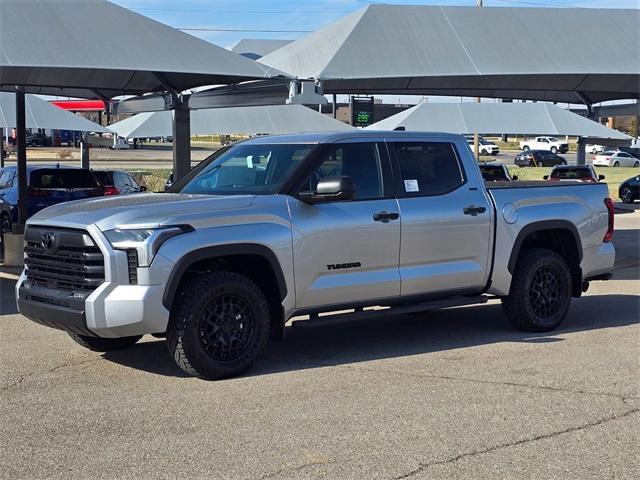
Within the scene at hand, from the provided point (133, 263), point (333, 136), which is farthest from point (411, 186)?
point (133, 263)

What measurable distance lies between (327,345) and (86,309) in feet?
8.53

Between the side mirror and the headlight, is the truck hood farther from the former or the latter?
the side mirror

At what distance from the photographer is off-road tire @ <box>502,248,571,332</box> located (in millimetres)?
8852

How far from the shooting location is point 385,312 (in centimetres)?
788

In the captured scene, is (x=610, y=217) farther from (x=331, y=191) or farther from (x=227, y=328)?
(x=227, y=328)

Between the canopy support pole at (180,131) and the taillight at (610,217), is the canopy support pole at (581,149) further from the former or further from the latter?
the taillight at (610,217)

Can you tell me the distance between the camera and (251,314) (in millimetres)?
7055

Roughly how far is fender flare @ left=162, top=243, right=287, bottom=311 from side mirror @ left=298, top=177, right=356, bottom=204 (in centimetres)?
62

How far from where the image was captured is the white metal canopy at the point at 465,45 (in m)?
12.9

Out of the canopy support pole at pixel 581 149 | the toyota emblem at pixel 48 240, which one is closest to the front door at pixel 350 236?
the toyota emblem at pixel 48 240

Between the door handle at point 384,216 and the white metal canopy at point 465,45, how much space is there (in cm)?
511

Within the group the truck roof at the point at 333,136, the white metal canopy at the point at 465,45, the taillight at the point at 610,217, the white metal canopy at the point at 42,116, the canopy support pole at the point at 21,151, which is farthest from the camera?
the white metal canopy at the point at 42,116

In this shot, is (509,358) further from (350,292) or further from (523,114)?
(523,114)

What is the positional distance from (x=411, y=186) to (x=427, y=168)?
1.15 feet
